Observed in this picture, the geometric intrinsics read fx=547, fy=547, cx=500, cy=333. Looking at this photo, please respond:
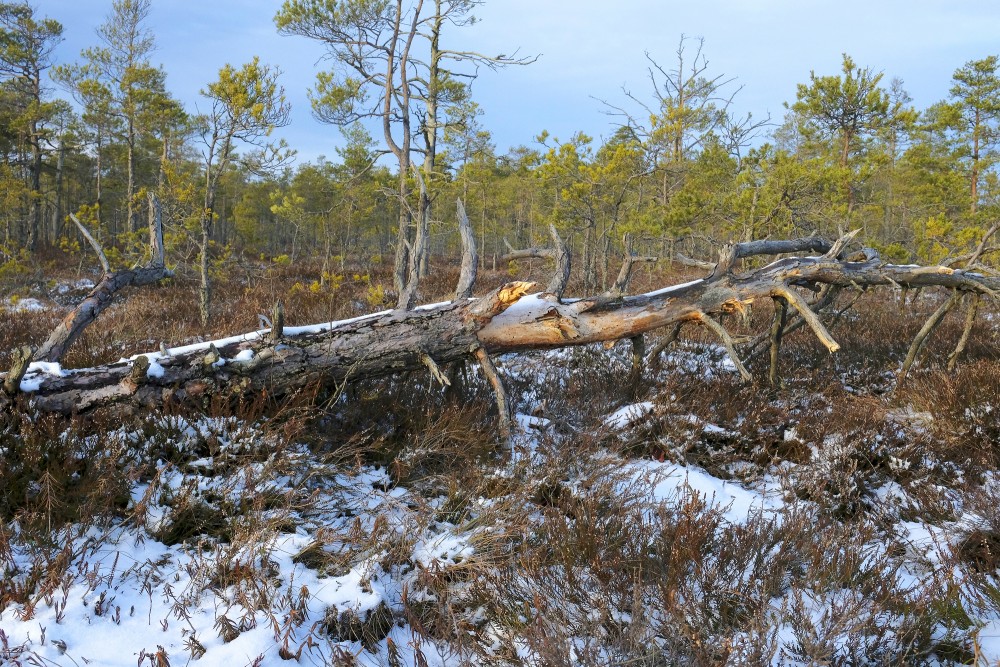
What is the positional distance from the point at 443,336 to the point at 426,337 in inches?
5.0

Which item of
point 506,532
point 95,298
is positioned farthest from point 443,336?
point 95,298

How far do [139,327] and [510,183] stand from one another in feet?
87.9

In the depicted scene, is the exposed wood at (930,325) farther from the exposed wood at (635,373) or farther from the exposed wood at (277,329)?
the exposed wood at (277,329)

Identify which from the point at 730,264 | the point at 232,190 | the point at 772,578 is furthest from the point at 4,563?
the point at 232,190

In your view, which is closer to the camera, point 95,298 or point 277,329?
point 277,329

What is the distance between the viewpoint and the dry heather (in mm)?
2217

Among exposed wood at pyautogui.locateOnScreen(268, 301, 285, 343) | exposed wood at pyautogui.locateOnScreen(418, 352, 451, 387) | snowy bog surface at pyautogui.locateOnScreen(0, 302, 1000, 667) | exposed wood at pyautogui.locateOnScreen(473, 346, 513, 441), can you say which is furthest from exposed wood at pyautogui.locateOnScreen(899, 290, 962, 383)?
exposed wood at pyautogui.locateOnScreen(268, 301, 285, 343)

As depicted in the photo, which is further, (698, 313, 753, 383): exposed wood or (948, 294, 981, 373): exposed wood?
(948, 294, 981, 373): exposed wood

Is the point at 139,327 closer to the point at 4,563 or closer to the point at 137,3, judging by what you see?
the point at 4,563

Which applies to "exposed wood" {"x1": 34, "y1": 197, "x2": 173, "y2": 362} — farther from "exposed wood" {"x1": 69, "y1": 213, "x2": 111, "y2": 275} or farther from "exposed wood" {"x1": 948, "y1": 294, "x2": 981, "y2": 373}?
"exposed wood" {"x1": 948, "y1": 294, "x2": 981, "y2": 373}

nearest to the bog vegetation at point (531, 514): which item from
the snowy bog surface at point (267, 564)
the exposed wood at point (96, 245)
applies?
the snowy bog surface at point (267, 564)

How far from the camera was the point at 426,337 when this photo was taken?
4.04 metres

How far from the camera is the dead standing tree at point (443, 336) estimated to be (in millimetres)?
3566

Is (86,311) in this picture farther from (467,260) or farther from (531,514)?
(531,514)
